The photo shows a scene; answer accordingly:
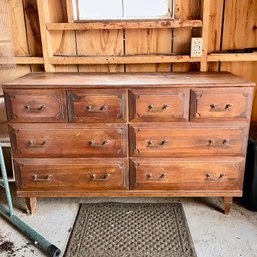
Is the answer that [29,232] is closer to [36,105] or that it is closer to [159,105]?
[36,105]

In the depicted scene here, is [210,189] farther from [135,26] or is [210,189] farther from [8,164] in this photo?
[8,164]

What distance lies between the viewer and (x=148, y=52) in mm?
2131

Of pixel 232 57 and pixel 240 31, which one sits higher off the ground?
pixel 240 31

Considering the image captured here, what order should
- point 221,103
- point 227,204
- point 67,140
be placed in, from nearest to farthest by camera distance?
point 221,103 → point 67,140 → point 227,204

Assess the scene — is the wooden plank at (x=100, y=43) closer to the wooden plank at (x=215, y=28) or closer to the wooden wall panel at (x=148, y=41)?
the wooden wall panel at (x=148, y=41)

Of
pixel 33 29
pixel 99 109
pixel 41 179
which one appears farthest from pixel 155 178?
pixel 33 29

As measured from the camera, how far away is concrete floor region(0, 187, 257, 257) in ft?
5.35

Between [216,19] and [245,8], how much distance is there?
0.21 meters

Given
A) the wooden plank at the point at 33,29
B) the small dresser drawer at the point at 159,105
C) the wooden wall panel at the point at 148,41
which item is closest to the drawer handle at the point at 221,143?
the small dresser drawer at the point at 159,105

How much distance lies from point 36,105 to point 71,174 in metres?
0.49

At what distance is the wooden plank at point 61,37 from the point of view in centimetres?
205

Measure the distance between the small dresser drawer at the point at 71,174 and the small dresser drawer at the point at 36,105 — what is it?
286mm

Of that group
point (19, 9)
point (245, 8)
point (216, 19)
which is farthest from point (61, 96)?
point (245, 8)

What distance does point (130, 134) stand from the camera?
1730 mm
